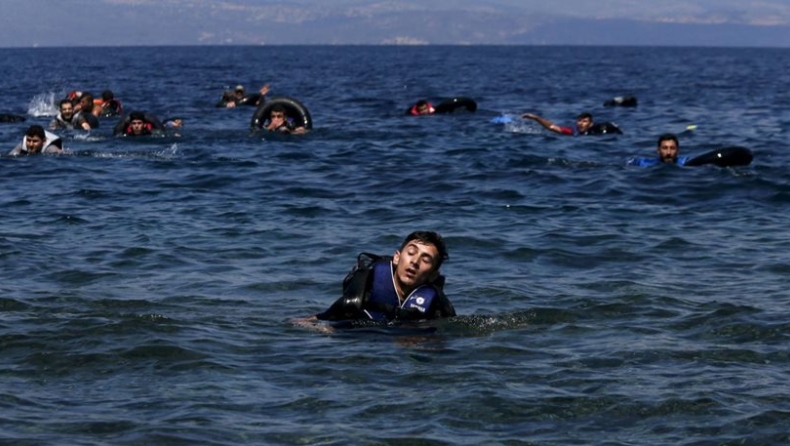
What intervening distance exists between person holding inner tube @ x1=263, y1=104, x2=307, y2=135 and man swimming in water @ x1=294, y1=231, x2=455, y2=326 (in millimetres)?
15711

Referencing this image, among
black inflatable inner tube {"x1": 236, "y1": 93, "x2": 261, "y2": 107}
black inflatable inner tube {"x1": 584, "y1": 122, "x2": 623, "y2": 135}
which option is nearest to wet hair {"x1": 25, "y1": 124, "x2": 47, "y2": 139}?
black inflatable inner tube {"x1": 584, "y1": 122, "x2": 623, "y2": 135}

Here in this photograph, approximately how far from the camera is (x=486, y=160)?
21047 millimetres

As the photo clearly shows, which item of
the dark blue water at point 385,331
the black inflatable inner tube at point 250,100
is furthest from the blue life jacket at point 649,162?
the black inflatable inner tube at point 250,100

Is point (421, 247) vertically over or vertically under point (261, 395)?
over

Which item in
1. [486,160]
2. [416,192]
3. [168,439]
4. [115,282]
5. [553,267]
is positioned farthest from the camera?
[486,160]

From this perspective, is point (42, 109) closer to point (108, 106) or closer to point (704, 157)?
point (108, 106)

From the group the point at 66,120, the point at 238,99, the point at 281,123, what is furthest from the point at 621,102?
the point at 66,120

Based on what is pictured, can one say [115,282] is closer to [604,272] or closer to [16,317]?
[16,317]

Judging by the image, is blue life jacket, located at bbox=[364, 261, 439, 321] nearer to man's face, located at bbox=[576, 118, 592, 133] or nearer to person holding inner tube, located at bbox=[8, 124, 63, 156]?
person holding inner tube, located at bbox=[8, 124, 63, 156]

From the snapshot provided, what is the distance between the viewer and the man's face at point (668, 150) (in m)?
19.5

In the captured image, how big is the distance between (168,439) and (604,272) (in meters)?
6.00

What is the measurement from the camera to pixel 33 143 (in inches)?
823

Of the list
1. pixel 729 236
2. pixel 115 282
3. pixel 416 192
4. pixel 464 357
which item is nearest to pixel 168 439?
pixel 464 357

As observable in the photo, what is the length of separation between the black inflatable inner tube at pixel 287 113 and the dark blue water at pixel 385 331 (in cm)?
229
